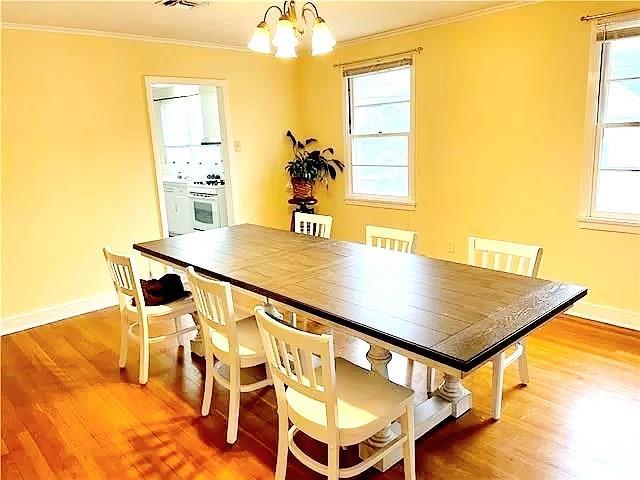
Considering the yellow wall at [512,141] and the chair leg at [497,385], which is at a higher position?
the yellow wall at [512,141]

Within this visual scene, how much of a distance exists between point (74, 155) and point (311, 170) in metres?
2.38

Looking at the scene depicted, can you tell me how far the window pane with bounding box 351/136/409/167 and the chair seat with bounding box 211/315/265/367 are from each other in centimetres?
278

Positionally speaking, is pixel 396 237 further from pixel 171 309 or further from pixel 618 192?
pixel 618 192

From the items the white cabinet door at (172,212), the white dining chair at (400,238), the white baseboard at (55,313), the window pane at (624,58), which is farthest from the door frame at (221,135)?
the window pane at (624,58)

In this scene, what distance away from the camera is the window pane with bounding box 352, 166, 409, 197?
4.71 meters

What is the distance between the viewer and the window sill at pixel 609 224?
3.25 m

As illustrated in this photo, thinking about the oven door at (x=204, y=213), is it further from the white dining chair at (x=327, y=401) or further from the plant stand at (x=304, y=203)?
the white dining chair at (x=327, y=401)

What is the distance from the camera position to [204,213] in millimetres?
6223

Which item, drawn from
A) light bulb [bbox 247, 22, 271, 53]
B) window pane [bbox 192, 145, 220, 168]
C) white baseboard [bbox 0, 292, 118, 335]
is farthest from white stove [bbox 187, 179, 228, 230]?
light bulb [bbox 247, 22, 271, 53]

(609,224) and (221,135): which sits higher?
(221,135)

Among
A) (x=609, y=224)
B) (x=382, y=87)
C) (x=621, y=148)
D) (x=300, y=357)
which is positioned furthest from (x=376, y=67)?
(x=300, y=357)

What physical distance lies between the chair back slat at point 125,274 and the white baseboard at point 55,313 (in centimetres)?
156

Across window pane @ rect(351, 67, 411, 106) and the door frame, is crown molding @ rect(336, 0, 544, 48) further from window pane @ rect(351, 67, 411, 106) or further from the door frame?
the door frame

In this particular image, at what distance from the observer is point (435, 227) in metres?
4.45
